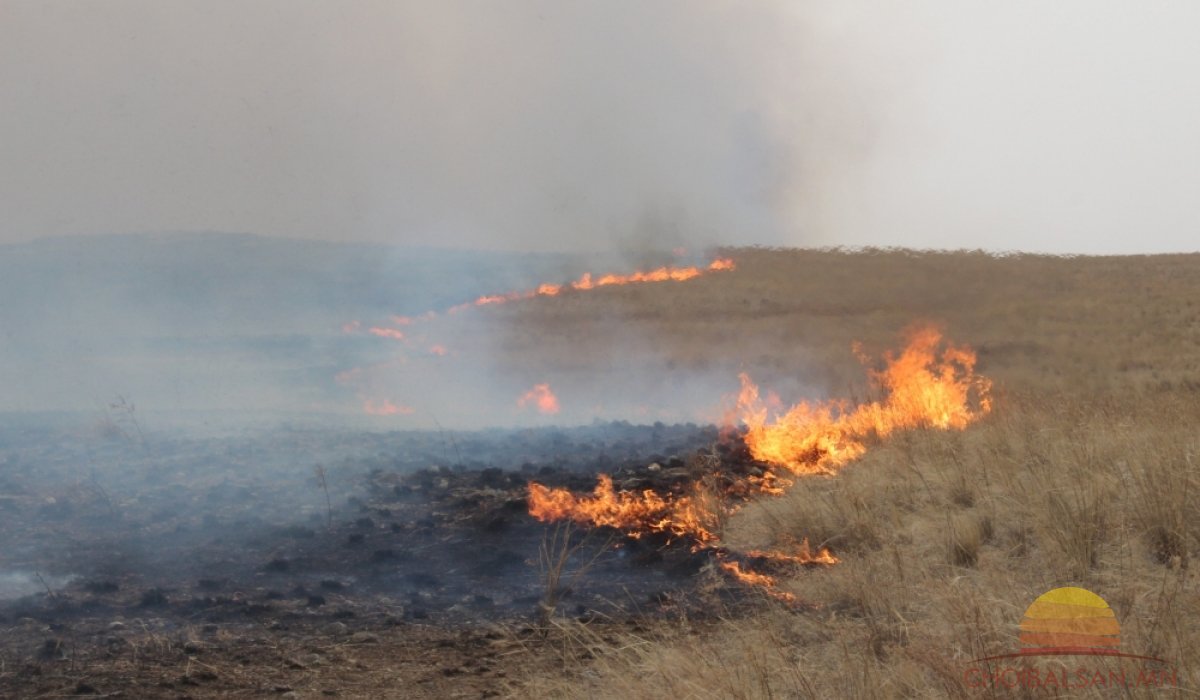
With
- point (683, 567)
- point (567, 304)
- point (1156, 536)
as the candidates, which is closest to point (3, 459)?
point (683, 567)

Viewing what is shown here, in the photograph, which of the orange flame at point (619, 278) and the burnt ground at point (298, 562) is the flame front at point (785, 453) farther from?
the orange flame at point (619, 278)

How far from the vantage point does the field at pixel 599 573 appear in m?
4.76

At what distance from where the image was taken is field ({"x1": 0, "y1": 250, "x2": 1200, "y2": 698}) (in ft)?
15.6

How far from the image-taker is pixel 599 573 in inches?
318

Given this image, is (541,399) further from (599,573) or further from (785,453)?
(599,573)

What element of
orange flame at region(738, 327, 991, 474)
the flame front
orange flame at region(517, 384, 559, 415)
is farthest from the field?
orange flame at region(517, 384, 559, 415)

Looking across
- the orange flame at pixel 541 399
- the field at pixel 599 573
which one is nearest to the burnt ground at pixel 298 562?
the field at pixel 599 573

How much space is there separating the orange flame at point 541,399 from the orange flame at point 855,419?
6.24 m

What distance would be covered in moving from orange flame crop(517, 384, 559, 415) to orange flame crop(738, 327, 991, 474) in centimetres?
624

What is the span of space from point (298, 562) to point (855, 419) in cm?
848

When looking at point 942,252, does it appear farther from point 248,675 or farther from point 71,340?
point 71,340

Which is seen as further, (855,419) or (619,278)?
(619,278)

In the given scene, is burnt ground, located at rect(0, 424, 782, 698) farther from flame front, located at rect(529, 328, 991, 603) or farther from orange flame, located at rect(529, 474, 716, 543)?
flame front, located at rect(529, 328, 991, 603)

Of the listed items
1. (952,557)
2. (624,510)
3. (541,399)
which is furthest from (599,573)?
(541,399)
